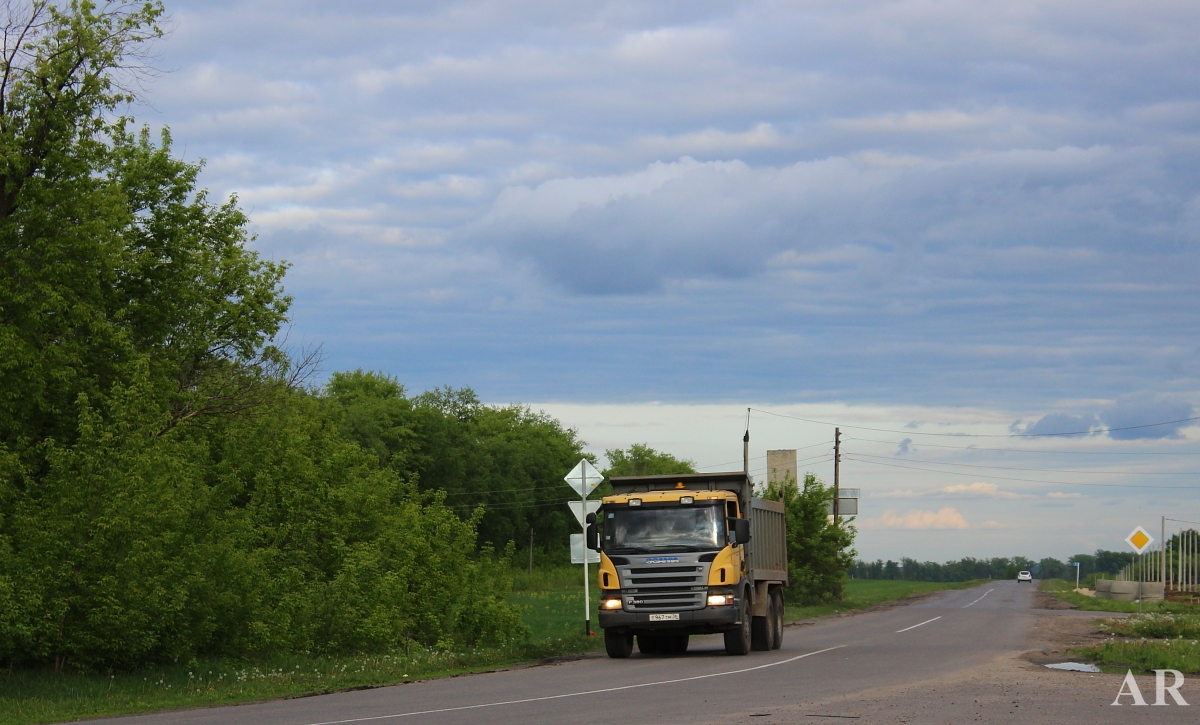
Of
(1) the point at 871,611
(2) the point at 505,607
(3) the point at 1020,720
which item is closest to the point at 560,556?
(1) the point at 871,611

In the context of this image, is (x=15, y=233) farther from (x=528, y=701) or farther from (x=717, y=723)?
(x=717, y=723)

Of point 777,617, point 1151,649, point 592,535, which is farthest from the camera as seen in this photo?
point 777,617

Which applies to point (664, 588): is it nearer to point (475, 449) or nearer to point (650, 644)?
point (650, 644)

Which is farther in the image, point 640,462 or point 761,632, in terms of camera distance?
point 640,462

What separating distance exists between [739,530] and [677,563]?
1319 mm

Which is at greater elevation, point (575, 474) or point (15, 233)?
point (15, 233)

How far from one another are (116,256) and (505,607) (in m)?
11.2

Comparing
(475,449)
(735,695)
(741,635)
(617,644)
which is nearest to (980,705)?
(735,695)

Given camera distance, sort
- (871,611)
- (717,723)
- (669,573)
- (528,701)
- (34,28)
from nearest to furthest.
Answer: (717,723) < (528,701) < (669,573) < (34,28) < (871,611)

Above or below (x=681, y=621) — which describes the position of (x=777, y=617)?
below

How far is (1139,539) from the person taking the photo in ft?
136

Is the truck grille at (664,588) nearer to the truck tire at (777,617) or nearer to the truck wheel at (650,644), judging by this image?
the truck wheel at (650,644)

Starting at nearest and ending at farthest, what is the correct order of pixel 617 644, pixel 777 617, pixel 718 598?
pixel 718 598 → pixel 617 644 → pixel 777 617

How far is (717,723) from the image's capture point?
513 inches
